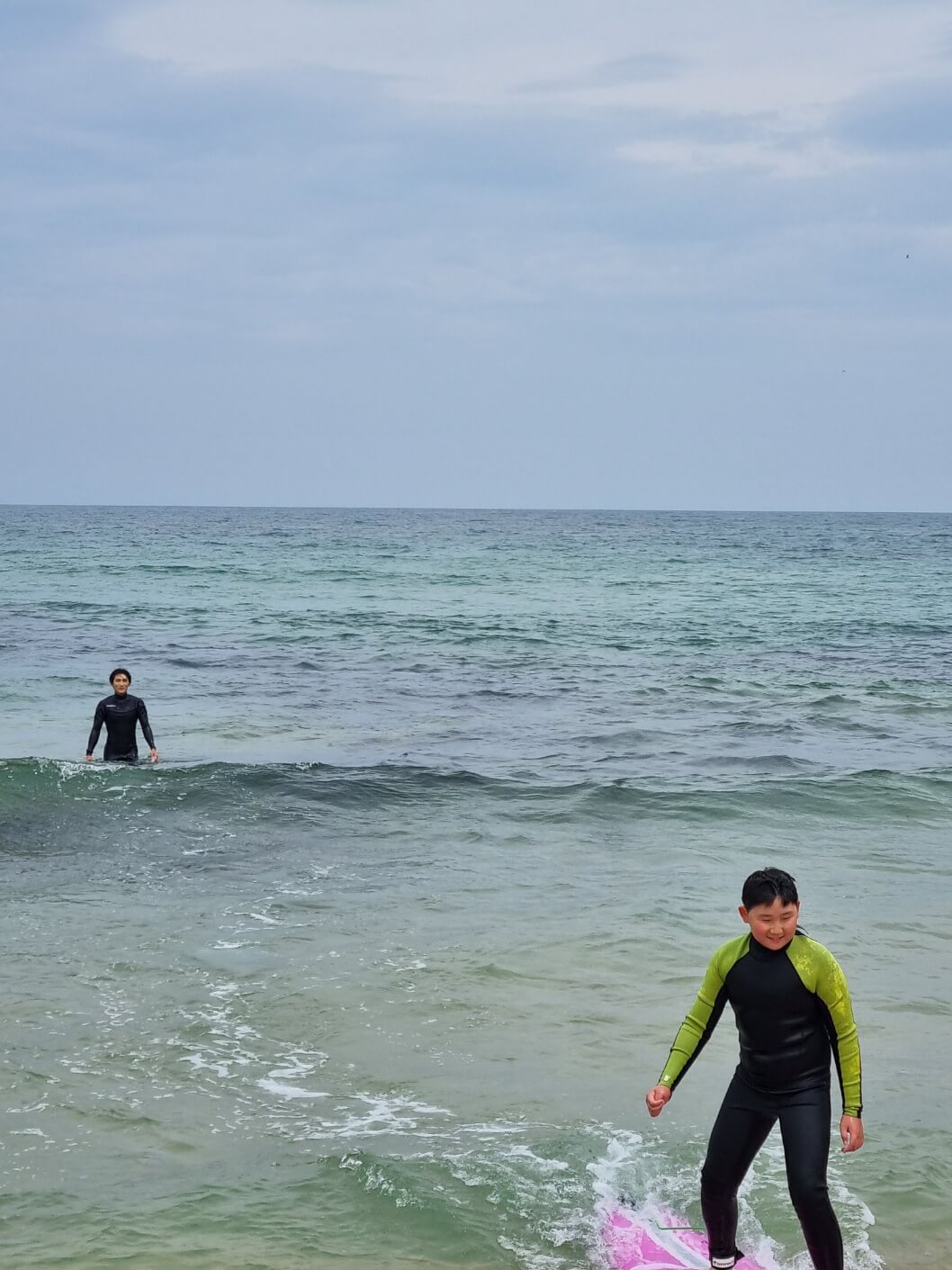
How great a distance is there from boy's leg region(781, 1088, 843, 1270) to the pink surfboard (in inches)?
36.8

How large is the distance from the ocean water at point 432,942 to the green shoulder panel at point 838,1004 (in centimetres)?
142

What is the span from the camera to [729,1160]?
214 inches

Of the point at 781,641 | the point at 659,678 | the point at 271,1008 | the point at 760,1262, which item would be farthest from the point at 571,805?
the point at 781,641

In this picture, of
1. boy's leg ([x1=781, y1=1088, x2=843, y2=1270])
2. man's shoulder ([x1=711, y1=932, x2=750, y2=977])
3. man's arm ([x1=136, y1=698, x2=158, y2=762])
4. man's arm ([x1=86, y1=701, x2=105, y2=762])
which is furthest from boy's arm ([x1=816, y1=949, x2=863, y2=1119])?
man's arm ([x1=136, y1=698, x2=158, y2=762])

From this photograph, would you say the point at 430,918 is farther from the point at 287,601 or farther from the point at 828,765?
the point at 287,601

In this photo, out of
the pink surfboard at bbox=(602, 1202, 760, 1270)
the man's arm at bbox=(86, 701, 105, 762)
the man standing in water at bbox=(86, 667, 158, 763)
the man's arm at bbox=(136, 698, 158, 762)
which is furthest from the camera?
the man standing in water at bbox=(86, 667, 158, 763)

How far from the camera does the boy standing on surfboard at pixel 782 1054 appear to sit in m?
5.13

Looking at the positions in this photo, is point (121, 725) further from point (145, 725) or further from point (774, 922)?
point (774, 922)

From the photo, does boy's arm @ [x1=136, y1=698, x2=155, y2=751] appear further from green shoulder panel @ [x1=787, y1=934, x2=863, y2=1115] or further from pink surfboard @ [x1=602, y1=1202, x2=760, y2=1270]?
green shoulder panel @ [x1=787, y1=934, x2=863, y2=1115]

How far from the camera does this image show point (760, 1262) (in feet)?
20.0

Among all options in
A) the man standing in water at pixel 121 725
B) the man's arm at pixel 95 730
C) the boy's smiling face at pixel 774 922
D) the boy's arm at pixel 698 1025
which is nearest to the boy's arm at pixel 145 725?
the man standing in water at pixel 121 725

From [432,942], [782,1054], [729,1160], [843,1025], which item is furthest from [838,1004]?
[432,942]

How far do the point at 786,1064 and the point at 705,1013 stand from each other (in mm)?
379

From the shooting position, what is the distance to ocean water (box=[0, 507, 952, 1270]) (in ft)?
21.6
